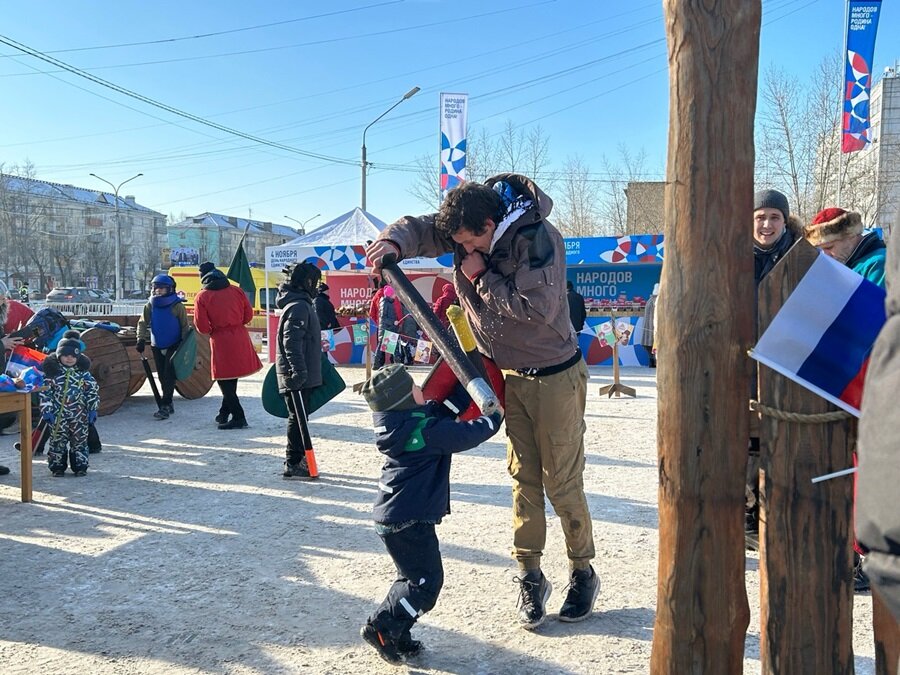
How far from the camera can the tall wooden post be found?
6.44ft

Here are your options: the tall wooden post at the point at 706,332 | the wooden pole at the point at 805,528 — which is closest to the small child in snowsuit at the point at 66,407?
the tall wooden post at the point at 706,332

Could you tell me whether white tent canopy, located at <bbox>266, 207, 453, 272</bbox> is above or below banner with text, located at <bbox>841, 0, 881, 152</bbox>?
below

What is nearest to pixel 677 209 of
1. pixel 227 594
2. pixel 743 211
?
pixel 743 211

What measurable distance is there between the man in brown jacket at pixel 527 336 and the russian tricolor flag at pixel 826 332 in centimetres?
119

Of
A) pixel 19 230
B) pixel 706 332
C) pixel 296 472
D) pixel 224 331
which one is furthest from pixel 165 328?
pixel 19 230

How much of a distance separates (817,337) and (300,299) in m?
5.08

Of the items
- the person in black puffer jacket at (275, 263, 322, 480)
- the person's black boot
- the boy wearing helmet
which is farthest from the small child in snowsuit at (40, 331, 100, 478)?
the person's black boot

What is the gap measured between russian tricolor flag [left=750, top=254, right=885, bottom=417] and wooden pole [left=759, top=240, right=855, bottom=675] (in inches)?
2.1

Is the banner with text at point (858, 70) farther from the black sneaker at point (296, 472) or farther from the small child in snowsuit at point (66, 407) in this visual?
the small child in snowsuit at point (66, 407)

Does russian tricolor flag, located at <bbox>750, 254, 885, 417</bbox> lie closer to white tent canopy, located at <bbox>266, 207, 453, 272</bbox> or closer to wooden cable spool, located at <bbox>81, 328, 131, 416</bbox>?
wooden cable spool, located at <bbox>81, 328, 131, 416</bbox>

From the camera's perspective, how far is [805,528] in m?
1.99

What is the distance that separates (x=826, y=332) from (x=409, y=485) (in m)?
1.66

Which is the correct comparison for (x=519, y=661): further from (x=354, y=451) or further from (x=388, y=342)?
(x=388, y=342)

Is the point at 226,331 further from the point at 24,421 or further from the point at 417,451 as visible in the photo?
the point at 417,451
